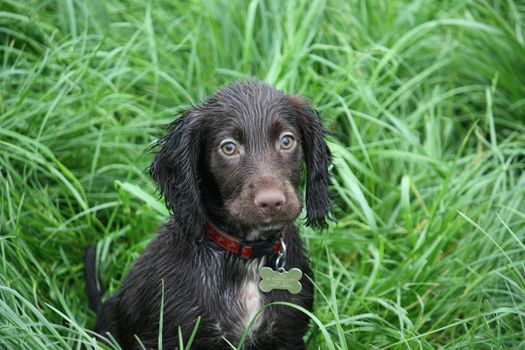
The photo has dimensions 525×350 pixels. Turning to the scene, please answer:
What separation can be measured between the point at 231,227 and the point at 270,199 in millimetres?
428

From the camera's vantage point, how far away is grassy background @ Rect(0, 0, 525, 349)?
4.24m

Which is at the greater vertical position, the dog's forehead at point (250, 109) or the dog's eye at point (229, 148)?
the dog's forehead at point (250, 109)

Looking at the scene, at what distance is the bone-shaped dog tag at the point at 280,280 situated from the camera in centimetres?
356

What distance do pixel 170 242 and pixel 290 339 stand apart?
0.65m

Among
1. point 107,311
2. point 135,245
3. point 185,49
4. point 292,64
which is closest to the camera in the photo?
point 107,311

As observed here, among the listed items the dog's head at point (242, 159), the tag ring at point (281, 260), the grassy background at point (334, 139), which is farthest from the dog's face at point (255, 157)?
the grassy background at point (334, 139)

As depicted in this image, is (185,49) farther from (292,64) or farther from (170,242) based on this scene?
(170,242)

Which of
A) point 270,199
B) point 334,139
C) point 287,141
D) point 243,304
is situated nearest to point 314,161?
point 287,141

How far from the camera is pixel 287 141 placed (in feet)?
11.8

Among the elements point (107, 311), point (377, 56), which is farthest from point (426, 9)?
point (107, 311)

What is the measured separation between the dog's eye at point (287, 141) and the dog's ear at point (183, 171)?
1.13ft

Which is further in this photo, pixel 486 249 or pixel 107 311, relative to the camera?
pixel 486 249

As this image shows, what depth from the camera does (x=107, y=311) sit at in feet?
13.4

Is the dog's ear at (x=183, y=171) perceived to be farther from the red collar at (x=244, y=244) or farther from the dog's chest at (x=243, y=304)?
the dog's chest at (x=243, y=304)
